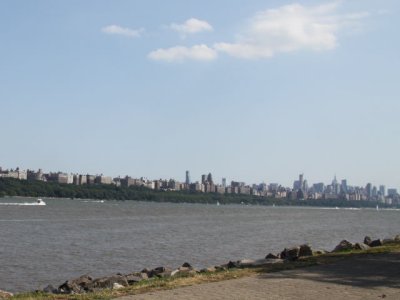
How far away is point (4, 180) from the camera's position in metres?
181

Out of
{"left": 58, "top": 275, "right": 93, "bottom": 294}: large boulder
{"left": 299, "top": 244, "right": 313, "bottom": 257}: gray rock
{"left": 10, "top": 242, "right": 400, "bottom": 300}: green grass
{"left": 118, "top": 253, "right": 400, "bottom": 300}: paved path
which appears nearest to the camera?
{"left": 118, "top": 253, "right": 400, "bottom": 300}: paved path

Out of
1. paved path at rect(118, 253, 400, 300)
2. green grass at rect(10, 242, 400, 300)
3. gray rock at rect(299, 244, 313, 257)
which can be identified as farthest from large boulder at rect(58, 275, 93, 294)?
gray rock at rect(299, 244, 313, 257)

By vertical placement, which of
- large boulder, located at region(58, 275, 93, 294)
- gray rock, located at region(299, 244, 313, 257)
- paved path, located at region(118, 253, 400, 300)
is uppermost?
paved path, located at region(118, 253, 400, 300)

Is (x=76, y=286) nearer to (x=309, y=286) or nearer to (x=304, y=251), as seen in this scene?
(x=304, y=251)

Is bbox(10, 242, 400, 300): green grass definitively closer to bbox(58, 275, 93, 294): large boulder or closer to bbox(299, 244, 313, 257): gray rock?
→ bbox(299, 244, 313, 257): gray rock

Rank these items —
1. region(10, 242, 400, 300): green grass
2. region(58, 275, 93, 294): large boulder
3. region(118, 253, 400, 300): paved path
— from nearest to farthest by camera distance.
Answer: region(118, 253, 400, 300): paved path < region(10, 242, 400, 300): green grass < region(58, 275, 93, 294): large boulder

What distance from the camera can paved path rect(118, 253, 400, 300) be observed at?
34.7 feet

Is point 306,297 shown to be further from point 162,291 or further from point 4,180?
point 4,180

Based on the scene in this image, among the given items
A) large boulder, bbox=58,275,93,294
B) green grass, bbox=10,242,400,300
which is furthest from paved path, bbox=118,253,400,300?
large boulder, bbox=58,275,93,294

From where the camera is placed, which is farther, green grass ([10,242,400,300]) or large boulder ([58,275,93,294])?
large boulder ([58,275,93,294])

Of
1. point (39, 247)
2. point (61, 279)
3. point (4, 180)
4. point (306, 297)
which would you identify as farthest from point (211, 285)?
point (4, 180)

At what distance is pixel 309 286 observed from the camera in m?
11.7

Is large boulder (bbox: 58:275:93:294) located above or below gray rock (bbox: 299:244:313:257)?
below

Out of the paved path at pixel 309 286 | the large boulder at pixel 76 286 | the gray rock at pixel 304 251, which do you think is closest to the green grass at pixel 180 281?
the paved path at pixel 309 286
